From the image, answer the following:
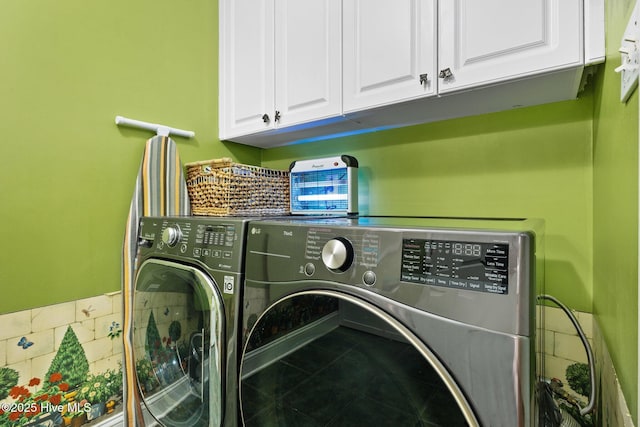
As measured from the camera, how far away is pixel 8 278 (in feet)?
3.32

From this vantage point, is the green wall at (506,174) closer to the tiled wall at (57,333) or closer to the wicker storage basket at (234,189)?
the wicker storage basket at (234,189)

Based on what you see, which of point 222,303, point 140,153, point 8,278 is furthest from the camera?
point 140,153

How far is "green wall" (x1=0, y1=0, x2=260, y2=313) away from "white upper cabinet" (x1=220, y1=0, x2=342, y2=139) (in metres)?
0.22

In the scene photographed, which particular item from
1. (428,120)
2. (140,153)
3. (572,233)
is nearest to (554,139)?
(572,233)

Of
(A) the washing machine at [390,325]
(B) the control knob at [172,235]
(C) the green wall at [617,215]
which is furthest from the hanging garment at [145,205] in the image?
(C) the green wall at [617,215]

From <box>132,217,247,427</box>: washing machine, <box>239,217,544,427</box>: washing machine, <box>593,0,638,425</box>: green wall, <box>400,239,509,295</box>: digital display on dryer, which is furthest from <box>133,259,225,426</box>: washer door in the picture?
<box>593,0,638,425</box>: green wall

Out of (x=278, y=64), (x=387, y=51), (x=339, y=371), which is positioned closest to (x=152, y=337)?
(x=339, y=371)

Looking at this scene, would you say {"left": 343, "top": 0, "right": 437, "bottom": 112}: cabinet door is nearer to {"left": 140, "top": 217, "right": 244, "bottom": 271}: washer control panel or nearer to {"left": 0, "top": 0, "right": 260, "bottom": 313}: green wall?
{"left": 140, "top": 217, "right": 244, "bottom": 271}: washer control panel

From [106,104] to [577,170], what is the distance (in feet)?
5.66

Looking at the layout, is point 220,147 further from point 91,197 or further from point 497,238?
point 497,238

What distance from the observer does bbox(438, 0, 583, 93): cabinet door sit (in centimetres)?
79

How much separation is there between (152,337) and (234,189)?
2.06 ft

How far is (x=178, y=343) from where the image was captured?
1.07 m

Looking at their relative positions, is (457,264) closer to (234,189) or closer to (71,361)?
(234,189)
